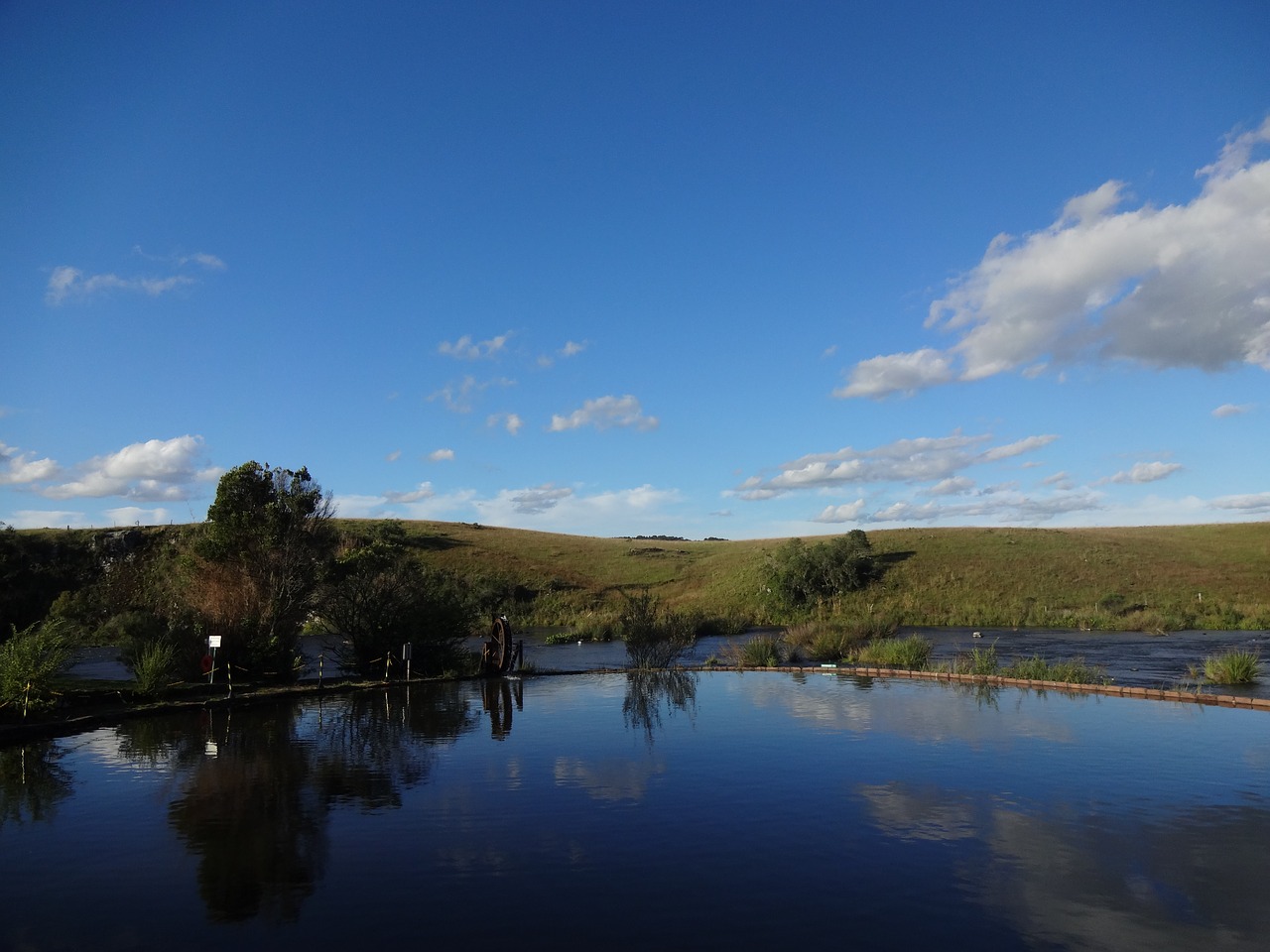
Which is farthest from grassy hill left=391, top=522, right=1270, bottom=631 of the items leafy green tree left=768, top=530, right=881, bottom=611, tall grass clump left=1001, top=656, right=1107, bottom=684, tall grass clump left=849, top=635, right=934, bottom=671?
tall grass clump left=1001, top=656, right=1107, bottom=684

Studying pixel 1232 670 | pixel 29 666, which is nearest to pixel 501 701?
pixel 29 666

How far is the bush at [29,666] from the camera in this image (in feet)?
44.9

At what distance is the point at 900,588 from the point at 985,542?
560 inches

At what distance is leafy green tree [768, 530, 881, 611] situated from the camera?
157 ft

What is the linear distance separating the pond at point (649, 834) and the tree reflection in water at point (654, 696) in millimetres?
499

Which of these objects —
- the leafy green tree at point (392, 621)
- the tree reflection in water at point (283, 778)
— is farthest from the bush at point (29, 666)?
the leafy green tree at point (392, 621)

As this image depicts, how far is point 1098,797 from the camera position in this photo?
909cm

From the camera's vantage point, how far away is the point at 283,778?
411 inches

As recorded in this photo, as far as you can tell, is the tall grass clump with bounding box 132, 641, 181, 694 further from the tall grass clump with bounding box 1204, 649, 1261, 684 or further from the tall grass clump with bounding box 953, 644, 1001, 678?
the tall grass clump with bounding box 1204, 649, 1261, 684

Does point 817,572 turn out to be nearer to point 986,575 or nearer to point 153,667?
point 986,575

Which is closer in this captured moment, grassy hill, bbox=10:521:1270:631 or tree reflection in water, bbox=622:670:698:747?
tree reflection in water, bbox=622:670:698:747

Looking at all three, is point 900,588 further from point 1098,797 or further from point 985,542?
point 1098,797

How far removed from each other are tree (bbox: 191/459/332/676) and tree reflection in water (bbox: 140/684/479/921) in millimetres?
3101

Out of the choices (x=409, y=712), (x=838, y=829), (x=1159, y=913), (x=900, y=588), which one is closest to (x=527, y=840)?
(x=838, y=829)
